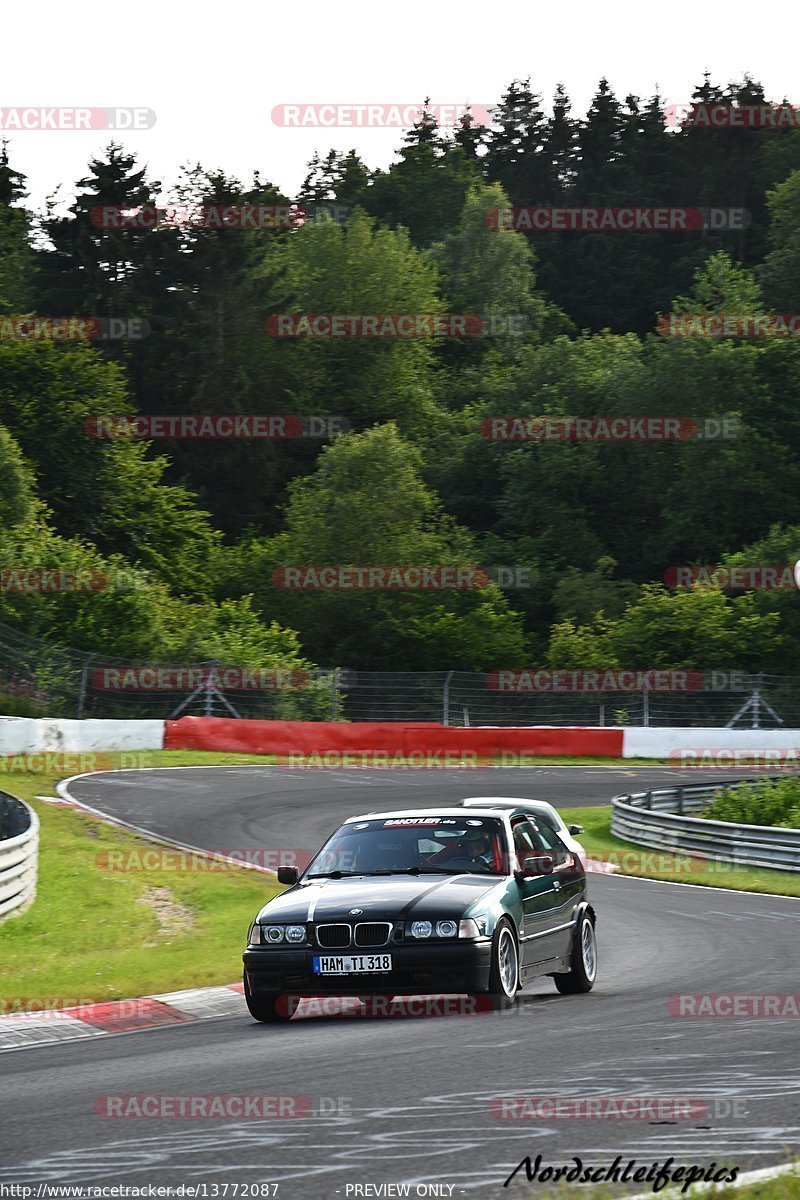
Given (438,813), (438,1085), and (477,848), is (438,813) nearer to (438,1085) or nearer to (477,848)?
(477,848)

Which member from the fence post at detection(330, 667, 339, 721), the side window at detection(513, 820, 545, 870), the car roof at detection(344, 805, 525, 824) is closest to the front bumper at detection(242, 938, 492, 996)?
the side window at detection(513, 820, 545, 870)

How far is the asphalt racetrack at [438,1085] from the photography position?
588 cm

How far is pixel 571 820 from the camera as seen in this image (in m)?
28.5

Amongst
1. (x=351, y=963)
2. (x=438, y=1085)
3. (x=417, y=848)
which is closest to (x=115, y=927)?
(x=417, y=848)

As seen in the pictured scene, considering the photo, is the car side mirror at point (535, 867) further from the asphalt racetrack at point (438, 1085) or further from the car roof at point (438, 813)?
the asphalt racetrack at point (438, 1085)

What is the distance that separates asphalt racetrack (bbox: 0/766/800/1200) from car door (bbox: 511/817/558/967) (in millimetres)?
382

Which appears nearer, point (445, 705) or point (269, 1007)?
point (269, 1007)

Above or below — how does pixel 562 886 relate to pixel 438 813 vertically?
below

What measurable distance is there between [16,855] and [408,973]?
21.4ft

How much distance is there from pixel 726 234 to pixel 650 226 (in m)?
5.22

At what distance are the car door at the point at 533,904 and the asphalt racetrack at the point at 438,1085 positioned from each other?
15.0 inches

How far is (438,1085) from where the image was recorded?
7586mm

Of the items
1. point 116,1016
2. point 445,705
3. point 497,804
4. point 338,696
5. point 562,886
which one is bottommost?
point 445,705

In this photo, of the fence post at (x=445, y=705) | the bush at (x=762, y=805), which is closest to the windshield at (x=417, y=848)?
the bush at (x=762, y=805)
